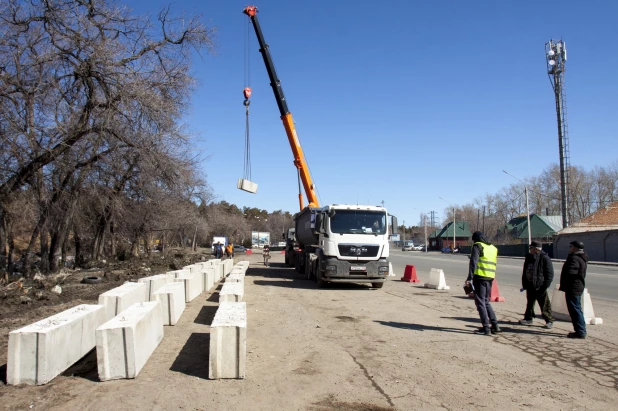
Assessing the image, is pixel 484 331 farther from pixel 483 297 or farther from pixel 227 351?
pixel 227 351

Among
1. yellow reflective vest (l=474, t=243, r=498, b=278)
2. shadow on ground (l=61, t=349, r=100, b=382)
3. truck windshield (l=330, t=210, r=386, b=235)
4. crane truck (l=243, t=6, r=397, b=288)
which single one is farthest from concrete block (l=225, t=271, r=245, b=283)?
yellow reflective vest (l=474, t=243, r=498, b=278)

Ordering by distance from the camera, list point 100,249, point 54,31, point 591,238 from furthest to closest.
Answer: point 591,238 < point 100,249 < point 54,31

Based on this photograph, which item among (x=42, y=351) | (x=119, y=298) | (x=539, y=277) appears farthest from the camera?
(x=539, y=277)

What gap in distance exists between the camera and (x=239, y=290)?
34.0ft

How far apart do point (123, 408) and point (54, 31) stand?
51.9 ft

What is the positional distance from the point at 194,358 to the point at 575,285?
6.31m

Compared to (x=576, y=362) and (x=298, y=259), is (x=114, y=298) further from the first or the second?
(x=298, y=259)

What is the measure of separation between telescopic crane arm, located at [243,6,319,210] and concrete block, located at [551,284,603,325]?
15407 millimetres

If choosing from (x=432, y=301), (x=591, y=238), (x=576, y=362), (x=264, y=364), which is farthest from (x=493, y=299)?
(x=591, y=238)

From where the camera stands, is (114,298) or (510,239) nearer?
(114,298)

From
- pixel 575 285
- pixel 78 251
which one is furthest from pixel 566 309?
Answer: pixel 78 251

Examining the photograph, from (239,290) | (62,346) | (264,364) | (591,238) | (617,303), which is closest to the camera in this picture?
(62,346)

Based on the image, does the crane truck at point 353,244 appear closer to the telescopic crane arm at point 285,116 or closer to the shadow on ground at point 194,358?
the telescopic crane arm at point 285,116

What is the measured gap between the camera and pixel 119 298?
8.77 m
